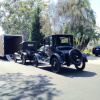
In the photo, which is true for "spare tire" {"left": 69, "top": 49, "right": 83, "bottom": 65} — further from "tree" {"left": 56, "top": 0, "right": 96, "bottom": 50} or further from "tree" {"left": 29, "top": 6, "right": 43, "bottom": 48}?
"tree" {"left": 29, "top": 6, "right": 43, "bottom": 48}

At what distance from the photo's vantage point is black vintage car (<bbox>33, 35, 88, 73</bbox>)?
27.9 feet

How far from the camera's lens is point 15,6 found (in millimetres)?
39344

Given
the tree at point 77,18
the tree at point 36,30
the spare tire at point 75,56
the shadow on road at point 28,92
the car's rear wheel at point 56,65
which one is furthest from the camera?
the tree at point 36,30

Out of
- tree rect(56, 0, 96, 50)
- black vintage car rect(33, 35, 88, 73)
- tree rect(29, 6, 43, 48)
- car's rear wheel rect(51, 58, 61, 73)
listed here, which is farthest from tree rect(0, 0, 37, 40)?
car's rear wheel rect(51, 58, 61, 73)

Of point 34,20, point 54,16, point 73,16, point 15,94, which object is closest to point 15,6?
point 34,20

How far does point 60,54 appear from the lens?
890 centimetres

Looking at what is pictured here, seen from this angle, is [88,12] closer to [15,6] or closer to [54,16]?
[54,16]

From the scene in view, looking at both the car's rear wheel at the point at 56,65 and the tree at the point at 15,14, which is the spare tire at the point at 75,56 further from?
the tree at the point at 15,14

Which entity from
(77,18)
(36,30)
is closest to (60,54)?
(77,18)

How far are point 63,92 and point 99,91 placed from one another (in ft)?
4.29

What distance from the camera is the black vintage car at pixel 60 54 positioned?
849cm

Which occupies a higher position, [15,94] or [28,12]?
[28,12]

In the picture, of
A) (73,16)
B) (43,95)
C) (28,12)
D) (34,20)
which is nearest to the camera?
(43,95)

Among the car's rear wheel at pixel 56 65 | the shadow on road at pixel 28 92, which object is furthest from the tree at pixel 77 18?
the shadow on road at pixel 28 92
